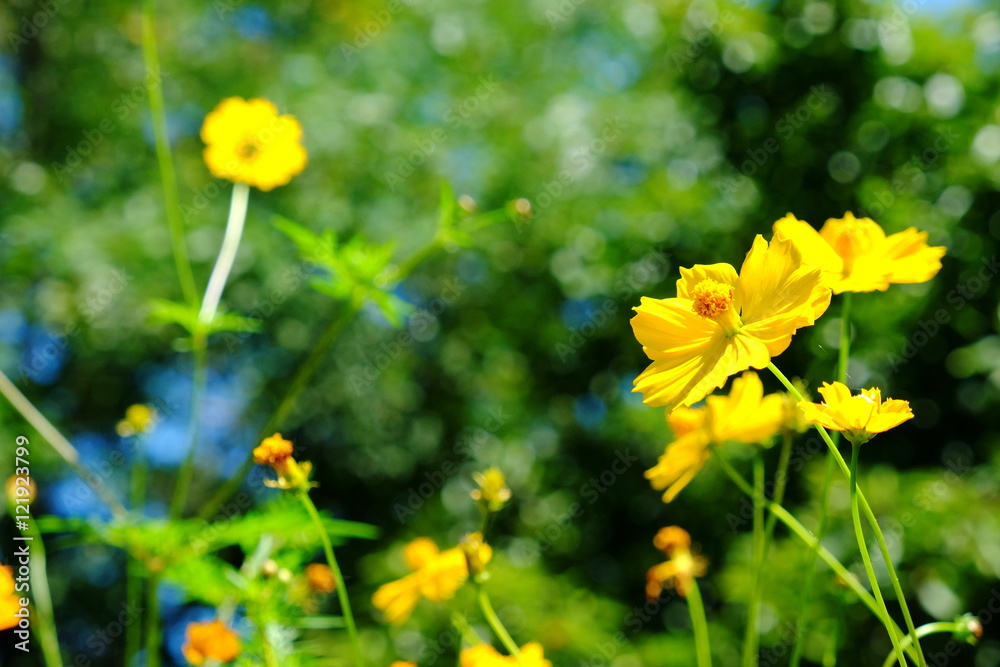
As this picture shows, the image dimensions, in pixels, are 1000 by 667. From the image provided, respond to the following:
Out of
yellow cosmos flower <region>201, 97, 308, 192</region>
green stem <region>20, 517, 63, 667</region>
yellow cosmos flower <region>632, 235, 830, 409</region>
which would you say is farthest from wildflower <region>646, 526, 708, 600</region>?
yellow cosmos flower <region>201, 97, 308, 192</region>

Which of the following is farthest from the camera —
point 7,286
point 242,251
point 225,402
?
point 225,402

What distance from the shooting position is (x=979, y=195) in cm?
228

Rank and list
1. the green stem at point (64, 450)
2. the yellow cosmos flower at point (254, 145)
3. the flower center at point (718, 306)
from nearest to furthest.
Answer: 1. the flower center at point (718, 306)
2. the green stem at point (64, 450)
3. the yellow cosmos flower at point (254, 145)

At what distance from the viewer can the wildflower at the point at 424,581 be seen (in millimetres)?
758

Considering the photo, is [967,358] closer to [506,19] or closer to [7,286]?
[506,19]

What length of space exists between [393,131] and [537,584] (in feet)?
10.7

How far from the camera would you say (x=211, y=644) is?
0.67 metres

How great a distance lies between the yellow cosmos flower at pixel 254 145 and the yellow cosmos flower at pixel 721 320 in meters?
Result: 0.90

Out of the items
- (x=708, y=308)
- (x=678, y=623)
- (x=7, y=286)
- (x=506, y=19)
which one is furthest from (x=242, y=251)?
(x=708, y=308)

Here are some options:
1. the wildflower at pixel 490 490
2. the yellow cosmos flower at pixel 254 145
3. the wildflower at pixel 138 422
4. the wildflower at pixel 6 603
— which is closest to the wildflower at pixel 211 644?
the wildflower at pixel 6 603

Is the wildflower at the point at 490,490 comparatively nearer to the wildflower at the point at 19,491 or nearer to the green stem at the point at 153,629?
the green stem at the point at 153,629

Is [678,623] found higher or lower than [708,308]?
lower

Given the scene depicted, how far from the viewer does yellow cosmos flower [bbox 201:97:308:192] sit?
133cm

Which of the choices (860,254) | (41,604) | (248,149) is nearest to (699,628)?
(860,254)
